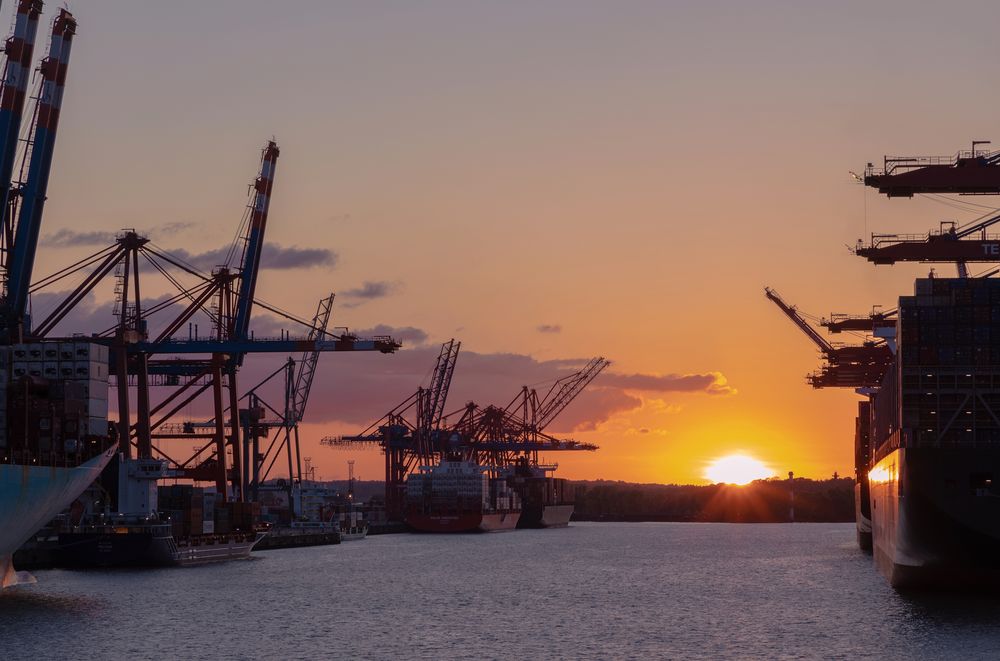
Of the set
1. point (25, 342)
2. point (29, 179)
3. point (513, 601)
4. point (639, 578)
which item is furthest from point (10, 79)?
point (639, 578)

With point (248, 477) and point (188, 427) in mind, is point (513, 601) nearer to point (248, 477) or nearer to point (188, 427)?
point (188, 427)

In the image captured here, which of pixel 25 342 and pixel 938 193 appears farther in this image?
pixel 25 342

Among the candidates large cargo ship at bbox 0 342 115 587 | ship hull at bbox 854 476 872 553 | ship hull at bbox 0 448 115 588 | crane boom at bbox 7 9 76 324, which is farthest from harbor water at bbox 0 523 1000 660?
crane boom at bbox 7 9 76 324

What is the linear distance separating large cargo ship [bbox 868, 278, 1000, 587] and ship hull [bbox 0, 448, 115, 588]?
38200 millimetres

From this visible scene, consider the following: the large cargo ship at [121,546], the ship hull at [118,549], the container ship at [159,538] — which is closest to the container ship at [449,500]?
the container ship at [159,538]

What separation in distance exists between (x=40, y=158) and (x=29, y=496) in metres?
30.8

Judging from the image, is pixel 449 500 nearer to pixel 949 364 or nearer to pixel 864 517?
pixel 864 517

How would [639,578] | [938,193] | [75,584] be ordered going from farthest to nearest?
1. [639,578]
2. [75,584]
3. [938,193]

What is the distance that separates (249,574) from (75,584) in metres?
13.0

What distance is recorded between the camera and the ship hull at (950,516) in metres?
53.6

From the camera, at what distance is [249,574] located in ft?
288

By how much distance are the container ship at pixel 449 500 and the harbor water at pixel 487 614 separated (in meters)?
91.8

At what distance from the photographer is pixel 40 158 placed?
288ft

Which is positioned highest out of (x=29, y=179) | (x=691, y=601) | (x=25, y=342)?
(x=29, y=179)
